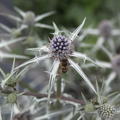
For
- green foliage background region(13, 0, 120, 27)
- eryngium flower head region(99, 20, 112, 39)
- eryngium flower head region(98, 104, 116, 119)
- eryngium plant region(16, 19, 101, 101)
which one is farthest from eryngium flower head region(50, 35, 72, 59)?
green foliage background region(13, 0, 120, 27)

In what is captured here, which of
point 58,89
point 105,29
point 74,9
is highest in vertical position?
point 74,9

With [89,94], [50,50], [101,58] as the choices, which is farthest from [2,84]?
[101,58]

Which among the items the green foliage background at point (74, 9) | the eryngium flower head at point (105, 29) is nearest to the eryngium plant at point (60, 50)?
the eryngium flower head at point (105, 29)

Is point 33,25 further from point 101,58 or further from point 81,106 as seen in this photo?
point 101,58

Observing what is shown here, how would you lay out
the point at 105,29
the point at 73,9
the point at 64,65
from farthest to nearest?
1. the point at 73,9
2. the point at 105,29
3. the point at 64,65

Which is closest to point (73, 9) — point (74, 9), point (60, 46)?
point (74, 9)

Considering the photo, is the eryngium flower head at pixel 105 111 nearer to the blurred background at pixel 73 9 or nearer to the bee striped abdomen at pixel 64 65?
the bee striped abdomen at pixel 64 65

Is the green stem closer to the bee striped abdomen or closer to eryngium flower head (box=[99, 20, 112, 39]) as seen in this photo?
the bee striped abdomen

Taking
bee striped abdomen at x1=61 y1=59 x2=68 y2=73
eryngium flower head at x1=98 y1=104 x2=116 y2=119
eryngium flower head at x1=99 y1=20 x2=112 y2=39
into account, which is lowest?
eryngium flower head at x1=98 y1=104 x2=116 y2=119

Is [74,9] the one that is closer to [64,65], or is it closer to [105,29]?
[105,29]
